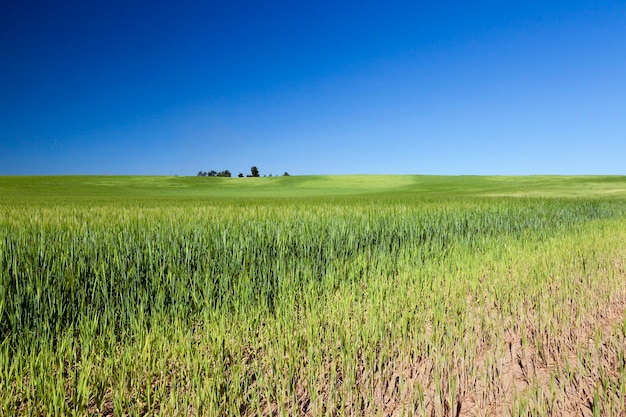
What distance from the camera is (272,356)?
121 inches

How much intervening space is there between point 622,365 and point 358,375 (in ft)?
6.46

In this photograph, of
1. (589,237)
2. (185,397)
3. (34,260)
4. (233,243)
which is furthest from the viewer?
(589,237)

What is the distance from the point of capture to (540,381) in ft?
9.71

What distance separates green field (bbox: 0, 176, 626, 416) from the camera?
2650mm

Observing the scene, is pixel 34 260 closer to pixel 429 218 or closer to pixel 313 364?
pixel 313 364

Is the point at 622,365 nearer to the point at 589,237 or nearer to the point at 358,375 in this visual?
the point at 358,375

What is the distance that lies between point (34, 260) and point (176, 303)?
1.62 meters

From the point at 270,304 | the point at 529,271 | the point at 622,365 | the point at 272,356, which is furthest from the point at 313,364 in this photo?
the point at 529,271

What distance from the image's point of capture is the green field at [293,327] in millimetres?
2650

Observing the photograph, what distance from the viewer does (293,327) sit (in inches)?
146

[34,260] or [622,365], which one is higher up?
[34,260]

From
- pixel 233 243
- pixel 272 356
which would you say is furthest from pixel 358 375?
pixel 233 243

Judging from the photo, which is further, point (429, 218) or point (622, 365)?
point (429, 218)

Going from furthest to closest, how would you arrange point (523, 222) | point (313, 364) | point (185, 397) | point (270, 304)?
point (523, 222) → point (270, 304) → point (313, 364) → point (185, 397)
